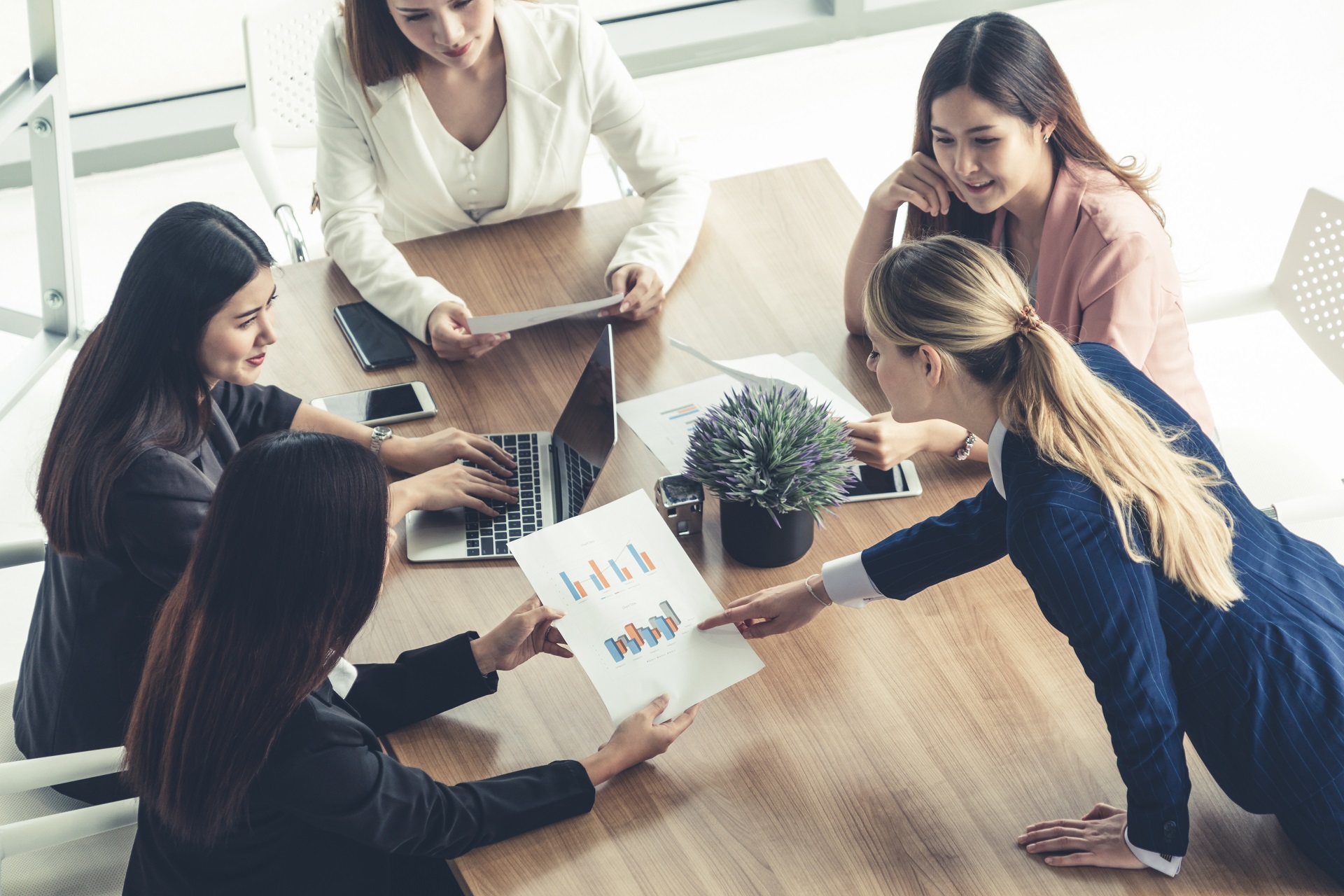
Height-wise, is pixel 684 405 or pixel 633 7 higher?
pixel 684 405

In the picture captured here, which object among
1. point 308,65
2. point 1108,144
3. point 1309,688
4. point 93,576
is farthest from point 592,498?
point 1108,144

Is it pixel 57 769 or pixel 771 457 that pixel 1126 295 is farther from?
pixel 57 769

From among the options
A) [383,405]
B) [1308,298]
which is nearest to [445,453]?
[383,405]

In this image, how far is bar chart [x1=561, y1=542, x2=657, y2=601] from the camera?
1.54 meters

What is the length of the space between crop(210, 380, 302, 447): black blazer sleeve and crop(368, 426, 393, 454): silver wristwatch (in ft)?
0.45

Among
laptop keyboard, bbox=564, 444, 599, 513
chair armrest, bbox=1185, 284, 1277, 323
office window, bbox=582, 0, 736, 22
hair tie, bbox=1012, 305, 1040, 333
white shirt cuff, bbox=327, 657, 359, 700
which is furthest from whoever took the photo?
office window, bbox=582, 0, 736, 22

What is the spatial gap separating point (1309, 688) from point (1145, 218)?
0.83 metres

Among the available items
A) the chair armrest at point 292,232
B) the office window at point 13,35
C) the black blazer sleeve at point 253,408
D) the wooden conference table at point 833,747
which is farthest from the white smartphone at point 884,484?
the office window at point 13,35

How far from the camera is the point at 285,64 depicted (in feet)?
9.24

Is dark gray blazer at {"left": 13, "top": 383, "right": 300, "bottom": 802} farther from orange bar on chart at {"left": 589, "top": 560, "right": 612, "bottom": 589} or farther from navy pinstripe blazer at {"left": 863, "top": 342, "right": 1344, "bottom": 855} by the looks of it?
navy pinstripe blazer at {"left": 863, "top": 342, "right": 1344, "bottom": 855}

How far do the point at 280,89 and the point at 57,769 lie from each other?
1.87 metres

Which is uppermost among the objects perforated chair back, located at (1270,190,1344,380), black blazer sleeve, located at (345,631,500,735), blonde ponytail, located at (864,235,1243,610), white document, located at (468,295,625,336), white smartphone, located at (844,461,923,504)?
blonde ponytail, located at (864,235,1243,610)

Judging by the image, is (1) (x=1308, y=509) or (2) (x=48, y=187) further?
(2) (x=48, y=187)

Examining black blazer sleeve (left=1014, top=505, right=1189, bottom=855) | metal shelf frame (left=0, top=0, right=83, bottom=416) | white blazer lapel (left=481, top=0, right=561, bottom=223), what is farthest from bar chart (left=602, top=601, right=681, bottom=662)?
metal shelf frame (left=0, top=0, right=83, bottom=416)
